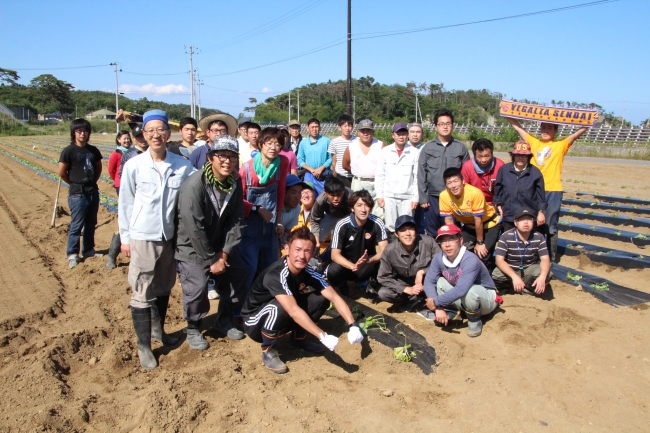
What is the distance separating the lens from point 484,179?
5422mm

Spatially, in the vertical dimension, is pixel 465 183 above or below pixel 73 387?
above

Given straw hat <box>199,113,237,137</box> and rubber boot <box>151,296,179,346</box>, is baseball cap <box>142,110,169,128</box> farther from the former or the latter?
straw hat <box>199,113,237,137</box>

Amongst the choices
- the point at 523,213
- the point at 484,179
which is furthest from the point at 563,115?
the point at 523,213

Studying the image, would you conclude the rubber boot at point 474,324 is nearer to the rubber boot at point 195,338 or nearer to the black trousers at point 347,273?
the black trousers at point 347,273

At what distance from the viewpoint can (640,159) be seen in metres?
20.4

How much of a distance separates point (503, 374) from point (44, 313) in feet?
14.1

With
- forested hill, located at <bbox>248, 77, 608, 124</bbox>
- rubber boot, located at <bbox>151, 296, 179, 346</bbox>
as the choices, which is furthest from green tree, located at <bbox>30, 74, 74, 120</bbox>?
rubber boot, located at <bbox>151, 296, 179, 346</bbox>

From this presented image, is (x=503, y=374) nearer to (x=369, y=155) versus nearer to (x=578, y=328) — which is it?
(x=578, y=328)

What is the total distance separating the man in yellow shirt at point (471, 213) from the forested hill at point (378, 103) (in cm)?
5179

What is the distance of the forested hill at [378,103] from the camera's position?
211 feet

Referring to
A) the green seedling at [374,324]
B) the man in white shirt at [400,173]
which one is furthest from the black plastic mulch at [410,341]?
the man in white shirt at [400,173]

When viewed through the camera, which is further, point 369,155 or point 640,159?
point 640,159

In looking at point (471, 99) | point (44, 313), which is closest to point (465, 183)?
point (44, 313)

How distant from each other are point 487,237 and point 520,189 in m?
0.61
